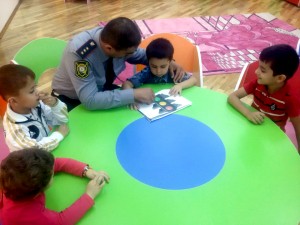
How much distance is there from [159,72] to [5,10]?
3.65 m

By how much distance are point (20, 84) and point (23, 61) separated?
566 mm

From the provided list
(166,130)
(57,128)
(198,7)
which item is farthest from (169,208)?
(198,7)

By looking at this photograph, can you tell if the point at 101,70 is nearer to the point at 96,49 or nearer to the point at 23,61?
the point at 96,49

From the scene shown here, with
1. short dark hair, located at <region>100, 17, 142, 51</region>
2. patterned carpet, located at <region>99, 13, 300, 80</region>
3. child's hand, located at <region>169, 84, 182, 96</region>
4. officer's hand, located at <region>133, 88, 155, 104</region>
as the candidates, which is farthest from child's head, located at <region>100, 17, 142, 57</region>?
patterned carpet, located at <region>99, 13, 300, 80</region>

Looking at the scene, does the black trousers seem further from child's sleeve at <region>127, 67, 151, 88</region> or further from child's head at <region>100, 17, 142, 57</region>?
child's head at <region>100, 17, 142, 57</region>

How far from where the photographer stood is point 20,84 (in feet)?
4.24

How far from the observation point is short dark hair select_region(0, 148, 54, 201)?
922 millimetres

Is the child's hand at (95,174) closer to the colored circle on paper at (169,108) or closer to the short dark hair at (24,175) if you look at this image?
the short dark hair at (24,175)

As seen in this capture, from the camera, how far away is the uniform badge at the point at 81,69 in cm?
152

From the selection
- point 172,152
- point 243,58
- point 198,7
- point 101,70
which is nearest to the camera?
point 172,152

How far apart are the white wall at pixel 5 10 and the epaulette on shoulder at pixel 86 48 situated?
10.5ft

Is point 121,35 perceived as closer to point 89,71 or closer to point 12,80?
point 89,71

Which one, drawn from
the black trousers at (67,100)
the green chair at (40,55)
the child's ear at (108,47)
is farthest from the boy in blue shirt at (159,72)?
the green chair at (40,55)

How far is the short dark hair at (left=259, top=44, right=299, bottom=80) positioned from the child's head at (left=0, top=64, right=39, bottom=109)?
1218 mm
